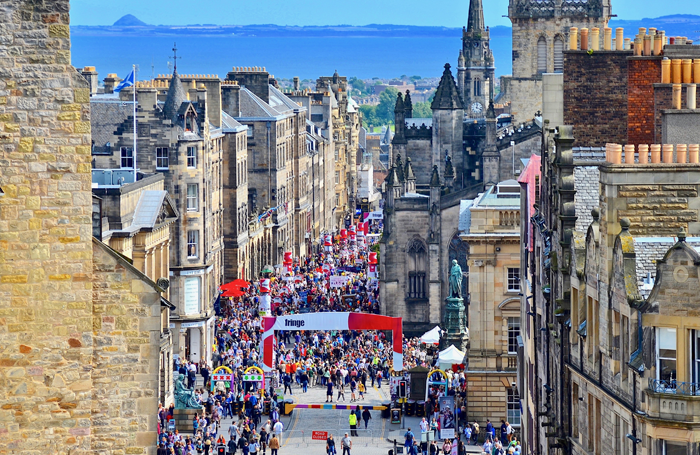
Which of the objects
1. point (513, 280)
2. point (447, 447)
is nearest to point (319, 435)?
point (447, 447)

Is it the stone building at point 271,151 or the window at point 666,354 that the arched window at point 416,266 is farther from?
the window at point 666,354

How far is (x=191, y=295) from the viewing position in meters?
74.4

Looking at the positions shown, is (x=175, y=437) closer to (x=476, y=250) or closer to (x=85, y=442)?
(x=476, y=250)

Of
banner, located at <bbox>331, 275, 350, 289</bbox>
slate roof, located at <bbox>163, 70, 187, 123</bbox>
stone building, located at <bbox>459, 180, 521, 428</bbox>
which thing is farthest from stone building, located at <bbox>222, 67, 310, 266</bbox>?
stone building, located at <bbox>459, 180, 521, 428</bbox>

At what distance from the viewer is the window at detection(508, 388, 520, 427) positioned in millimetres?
57188

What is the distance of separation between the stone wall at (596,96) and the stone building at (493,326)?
24.6m

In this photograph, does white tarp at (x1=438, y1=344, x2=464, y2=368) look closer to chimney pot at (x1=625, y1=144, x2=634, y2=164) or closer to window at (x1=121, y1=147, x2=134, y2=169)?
window at (x1=121, y1=147, x2=134, y2=169)

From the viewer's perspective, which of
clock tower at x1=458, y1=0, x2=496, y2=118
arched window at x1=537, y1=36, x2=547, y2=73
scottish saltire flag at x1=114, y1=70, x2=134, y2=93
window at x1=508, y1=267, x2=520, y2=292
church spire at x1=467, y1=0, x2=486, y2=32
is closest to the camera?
window at x1=508, y1=267, x2=520, y2=292

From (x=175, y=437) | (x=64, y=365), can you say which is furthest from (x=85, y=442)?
(x=175, y=437)

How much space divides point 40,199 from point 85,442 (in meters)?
3.08

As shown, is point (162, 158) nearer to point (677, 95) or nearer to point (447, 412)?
point (447, 412)

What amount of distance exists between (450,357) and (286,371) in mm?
7539

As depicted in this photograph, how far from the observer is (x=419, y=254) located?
93250 millimetres

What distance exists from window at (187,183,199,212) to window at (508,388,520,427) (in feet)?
76.4
